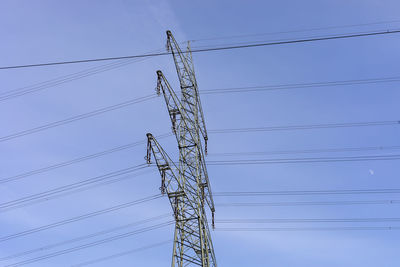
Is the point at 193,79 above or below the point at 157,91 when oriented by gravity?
above

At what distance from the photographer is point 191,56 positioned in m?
36.3

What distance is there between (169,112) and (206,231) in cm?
1043

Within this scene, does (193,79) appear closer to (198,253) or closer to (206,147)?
(206,147)

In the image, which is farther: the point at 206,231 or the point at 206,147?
the point at 206,147

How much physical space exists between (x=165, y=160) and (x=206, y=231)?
638cm

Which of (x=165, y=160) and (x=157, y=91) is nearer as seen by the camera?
(x=165, y=160)

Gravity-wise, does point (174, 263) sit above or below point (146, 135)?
below

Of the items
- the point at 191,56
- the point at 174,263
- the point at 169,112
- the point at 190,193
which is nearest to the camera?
the point at 174,263

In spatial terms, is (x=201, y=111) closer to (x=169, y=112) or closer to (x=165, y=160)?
(x=169, y=112)

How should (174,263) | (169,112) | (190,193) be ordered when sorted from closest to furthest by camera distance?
(174,263), (190,193), (169,112)

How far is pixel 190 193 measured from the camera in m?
26.5

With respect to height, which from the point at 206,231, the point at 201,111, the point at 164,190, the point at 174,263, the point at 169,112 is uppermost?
the point at 201,111

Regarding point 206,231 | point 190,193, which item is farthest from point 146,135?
point 206,231

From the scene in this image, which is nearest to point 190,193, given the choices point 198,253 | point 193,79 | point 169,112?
point 198,253
